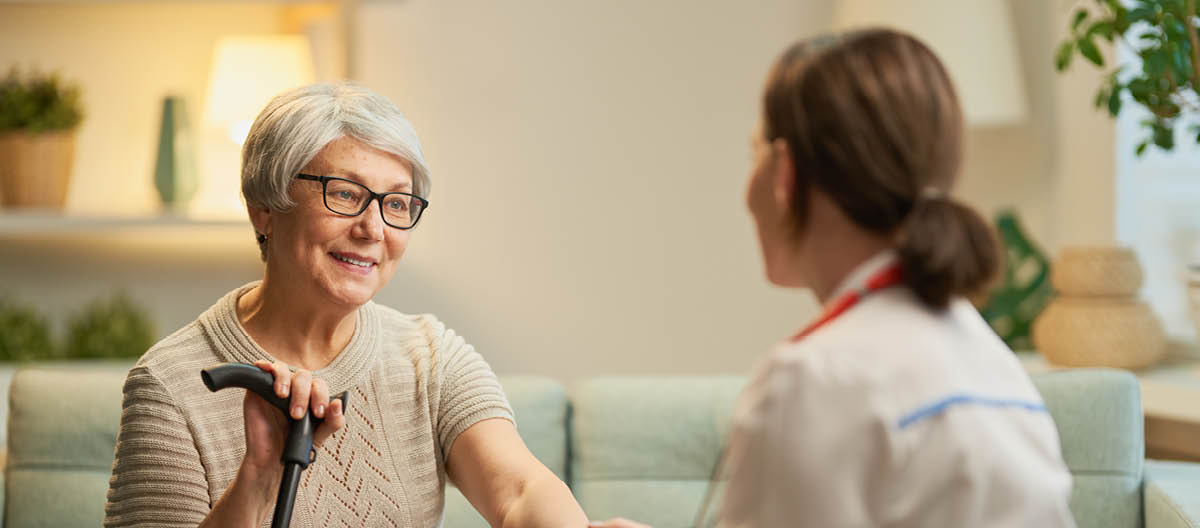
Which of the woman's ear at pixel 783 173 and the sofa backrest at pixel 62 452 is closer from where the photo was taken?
the woman's ear at pixel 783 173

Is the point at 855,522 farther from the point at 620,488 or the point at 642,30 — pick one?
the point at 642,30

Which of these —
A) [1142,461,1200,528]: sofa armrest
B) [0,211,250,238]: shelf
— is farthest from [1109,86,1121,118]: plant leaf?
[0,211,250,238]: shelf

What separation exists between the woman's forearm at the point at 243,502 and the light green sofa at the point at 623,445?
646 millimetres

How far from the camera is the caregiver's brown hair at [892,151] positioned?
0.96 m

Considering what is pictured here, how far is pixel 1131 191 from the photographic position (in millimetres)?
2949

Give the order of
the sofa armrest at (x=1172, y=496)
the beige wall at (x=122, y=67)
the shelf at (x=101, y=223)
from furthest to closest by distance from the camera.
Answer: the beige wall at (x=122, y=67)
the shelf at (x=101, y=223)
the sofa armrest at (x=1172, y=496)

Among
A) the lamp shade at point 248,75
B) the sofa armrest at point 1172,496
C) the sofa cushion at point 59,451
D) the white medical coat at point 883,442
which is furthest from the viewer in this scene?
the lamp shade at point 248,75

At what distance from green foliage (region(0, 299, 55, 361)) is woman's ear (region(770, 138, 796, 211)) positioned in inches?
98.6

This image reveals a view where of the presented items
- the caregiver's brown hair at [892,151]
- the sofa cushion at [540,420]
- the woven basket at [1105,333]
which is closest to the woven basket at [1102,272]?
the woven basket at [1105,333]

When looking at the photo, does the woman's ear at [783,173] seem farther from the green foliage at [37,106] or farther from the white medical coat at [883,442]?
the green foliage at [37,106]

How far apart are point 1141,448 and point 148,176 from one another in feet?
8.02

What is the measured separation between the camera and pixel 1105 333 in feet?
8.54

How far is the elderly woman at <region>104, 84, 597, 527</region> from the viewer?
4.87 feet

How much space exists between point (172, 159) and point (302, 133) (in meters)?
1.60
